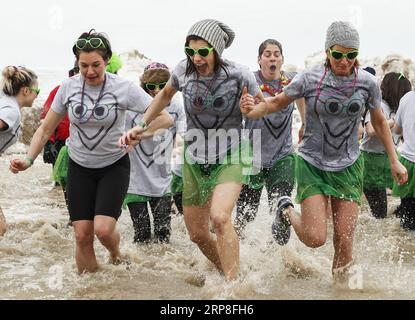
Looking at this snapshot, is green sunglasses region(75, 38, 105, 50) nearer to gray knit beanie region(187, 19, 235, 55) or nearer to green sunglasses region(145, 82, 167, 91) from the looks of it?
gray knit beanie region(187, 19, 235, 55)

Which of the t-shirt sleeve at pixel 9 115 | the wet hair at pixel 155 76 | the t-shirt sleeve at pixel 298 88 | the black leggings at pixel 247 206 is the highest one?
the wet hair at pixel 155 76

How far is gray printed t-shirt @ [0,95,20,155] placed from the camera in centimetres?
688

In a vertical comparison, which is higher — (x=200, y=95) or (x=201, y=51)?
(x=201, y=51)

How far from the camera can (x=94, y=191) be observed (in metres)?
6.31

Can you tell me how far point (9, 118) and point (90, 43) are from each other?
132cm

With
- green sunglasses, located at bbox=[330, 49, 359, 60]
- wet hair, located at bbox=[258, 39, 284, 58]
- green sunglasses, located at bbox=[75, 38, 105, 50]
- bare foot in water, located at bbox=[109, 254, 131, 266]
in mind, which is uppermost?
wet hair, located at bbox=[258, 39, 284, 58]

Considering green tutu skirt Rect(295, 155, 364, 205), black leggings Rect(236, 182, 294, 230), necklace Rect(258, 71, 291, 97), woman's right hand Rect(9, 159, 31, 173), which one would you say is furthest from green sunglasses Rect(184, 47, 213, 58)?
black leggings Rect(236, 182, 294, 230)

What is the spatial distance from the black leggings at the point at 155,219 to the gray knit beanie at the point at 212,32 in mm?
2712

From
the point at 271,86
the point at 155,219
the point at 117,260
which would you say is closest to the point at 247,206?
the point at 155,219

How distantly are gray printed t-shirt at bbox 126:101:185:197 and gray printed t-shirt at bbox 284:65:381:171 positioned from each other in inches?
95.8

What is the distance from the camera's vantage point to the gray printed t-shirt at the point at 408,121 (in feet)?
28.0

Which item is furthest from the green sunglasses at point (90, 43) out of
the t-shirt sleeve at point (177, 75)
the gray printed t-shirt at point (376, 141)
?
the gray printed t-shirt at point (376, 141)

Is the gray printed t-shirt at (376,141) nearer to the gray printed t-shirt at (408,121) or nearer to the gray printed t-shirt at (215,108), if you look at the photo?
the gray printed t-shirt at (408,121)

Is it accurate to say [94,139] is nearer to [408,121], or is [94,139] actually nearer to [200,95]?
[200,95]
